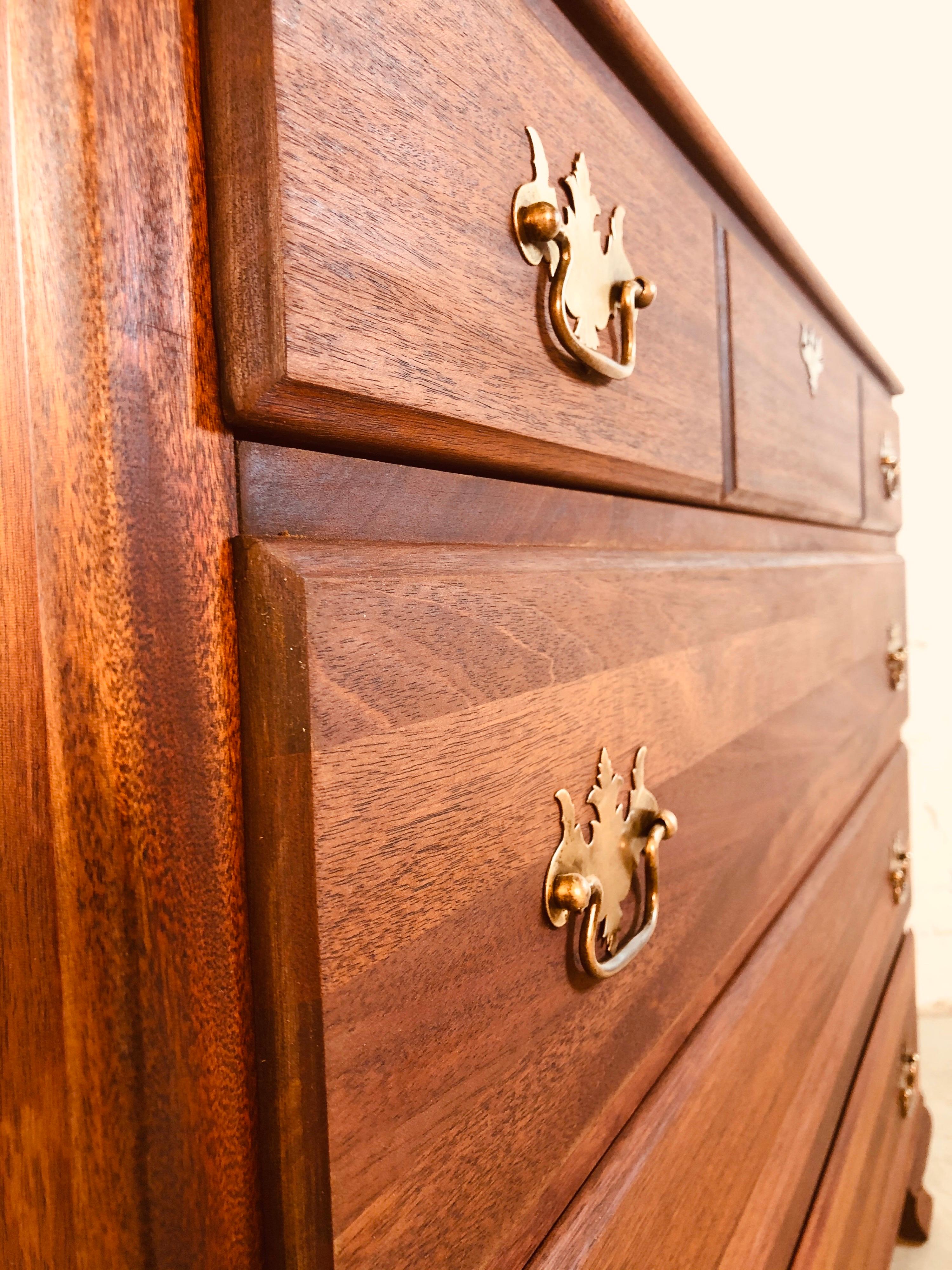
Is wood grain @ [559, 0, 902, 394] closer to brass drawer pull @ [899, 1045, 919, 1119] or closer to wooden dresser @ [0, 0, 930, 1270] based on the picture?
wooden dresser @ [0, 0, 930, 1270]

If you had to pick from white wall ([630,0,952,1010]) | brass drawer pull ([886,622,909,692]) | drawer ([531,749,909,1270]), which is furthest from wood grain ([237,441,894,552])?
white wall ([630,0,952,1010])

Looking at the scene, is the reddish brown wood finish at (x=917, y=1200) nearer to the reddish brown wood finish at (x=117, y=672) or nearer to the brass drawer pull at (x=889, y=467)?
the brass drawer pull at (x=889, y=467)

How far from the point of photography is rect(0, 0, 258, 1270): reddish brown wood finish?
167 millimetres

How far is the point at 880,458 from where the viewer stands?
93 centimetres

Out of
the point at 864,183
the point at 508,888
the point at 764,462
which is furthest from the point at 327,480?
the point at 864,183

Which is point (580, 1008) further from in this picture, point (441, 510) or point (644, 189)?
point (644, 189)

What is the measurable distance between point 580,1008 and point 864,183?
6.06 ft

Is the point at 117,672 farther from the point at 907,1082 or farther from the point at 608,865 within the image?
the point at 907,1082

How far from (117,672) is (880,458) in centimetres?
94

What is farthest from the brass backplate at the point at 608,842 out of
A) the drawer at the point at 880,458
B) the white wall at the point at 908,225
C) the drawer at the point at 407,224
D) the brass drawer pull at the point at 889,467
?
the white wall at the point at 908,225

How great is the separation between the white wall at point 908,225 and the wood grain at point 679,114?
1176 mm

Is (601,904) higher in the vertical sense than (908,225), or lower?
lower

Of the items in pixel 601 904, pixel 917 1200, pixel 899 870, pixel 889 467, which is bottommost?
pixel 917 1200

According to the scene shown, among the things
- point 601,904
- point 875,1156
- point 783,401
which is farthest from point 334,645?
point 875,1156
